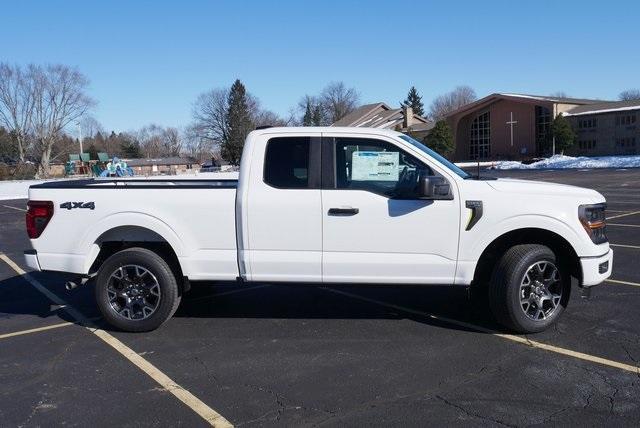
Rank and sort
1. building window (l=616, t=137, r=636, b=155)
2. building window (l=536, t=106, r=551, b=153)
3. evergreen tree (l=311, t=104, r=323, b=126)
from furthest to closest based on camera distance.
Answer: evergreen tree (l=311, t=104, r=323, b=126) < building window (l=536, t=106, r=551, b=153) < building window (l=616, t=137, r=636, b=155)

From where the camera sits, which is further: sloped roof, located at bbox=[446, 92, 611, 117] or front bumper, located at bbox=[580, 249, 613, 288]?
sloped roof, located at bbox=[446, 92, 611, 117]

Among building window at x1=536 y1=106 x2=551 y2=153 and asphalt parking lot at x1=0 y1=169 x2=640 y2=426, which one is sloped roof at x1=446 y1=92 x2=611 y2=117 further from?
asphalt parking lot at x1=0 y1=169 x2=640 y2=426

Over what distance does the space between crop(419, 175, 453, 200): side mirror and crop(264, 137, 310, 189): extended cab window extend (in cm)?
111

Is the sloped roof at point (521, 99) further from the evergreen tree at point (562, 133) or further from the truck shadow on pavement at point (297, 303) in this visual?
the truck shadow on pavement at point (297, 303)

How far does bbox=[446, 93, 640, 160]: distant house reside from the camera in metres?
57.4

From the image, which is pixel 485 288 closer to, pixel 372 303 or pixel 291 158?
pixel 372 303

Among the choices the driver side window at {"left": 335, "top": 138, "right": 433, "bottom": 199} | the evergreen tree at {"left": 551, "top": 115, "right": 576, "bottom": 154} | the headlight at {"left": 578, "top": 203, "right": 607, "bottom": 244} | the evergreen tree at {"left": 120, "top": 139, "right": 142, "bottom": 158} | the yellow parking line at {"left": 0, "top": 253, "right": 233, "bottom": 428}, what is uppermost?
the evergreen tree at {"left": 120, "top": 139, "right": 142, "bottom": 158}

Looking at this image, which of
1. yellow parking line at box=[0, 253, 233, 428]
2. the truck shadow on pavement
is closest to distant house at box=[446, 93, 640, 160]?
the truck shadow on pavement

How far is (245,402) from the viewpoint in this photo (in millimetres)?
4227

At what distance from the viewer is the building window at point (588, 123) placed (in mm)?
59031

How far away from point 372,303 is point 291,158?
7.11 ft

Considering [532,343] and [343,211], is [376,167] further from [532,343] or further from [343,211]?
[532,343]

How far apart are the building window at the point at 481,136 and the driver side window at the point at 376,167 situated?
217ft

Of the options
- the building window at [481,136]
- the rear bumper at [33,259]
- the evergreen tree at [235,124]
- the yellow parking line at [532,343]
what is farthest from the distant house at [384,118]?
the rear bumper at [33,259]
